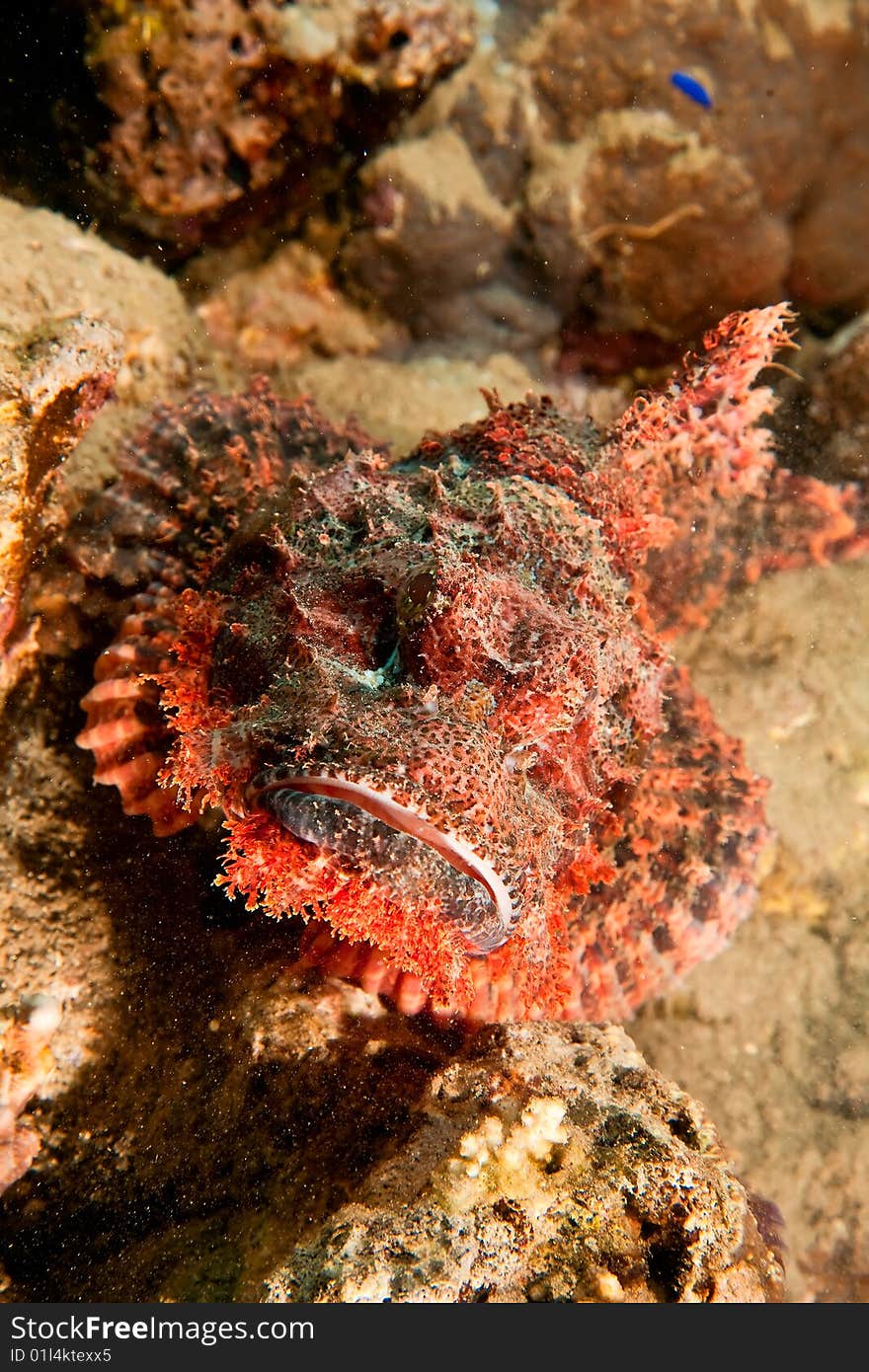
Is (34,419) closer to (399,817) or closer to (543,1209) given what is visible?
(399,817)

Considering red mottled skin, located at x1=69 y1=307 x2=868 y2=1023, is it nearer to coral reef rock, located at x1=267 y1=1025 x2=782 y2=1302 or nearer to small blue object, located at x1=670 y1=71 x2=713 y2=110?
coral reef rock, located at x1=267 y1=1025 x2=782 y2=1302

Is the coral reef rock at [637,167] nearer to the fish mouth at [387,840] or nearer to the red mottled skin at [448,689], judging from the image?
the red mottled skin at [448,689]

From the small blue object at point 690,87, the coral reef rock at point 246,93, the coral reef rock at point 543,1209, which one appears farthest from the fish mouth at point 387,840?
the small blue object at point 690,87

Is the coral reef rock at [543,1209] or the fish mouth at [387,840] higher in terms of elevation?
the fish mouth at [387,840]

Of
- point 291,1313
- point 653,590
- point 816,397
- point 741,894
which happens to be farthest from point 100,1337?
point 816,397

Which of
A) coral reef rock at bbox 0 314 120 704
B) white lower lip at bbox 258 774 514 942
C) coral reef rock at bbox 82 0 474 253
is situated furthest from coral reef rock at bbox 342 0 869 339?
white lower lip at bbox 258 774 514 942

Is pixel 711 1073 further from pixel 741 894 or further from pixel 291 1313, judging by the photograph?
pixel 291 1313
